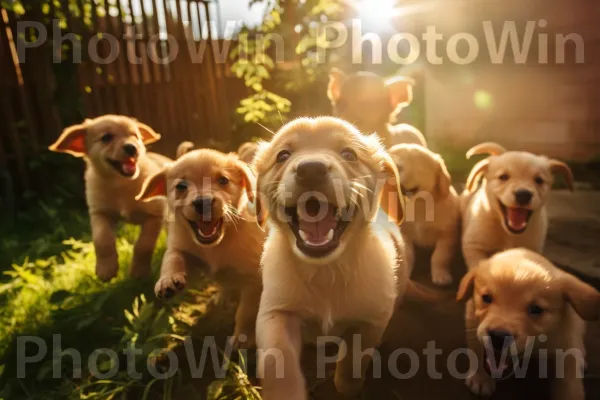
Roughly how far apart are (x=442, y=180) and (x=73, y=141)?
9.37ft

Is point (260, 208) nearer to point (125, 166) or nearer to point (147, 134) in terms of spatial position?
point (125, 166)

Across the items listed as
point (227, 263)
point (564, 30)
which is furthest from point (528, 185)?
point (564, 30)

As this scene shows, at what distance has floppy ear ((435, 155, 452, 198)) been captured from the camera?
349 centimetres

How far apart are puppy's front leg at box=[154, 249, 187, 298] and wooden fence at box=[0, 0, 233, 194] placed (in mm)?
4436

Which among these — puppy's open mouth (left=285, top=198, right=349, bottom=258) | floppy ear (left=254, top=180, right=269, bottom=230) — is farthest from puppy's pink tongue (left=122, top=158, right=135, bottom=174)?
puppy's open mouth (left=285, top=198, right=349, bottom=258)

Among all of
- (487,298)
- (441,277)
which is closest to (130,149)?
(441,277)

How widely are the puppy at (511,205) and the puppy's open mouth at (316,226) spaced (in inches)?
63.8

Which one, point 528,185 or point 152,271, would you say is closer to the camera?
point 528,185

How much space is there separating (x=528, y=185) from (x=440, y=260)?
2.78 feet

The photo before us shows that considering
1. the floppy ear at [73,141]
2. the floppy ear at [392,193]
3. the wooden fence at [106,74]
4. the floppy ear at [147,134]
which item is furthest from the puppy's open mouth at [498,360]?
the wooden fence at [106,74]

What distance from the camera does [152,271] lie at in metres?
3.62

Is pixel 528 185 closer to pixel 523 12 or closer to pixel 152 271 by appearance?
pixel 152 271

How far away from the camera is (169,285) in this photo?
8.11 feet

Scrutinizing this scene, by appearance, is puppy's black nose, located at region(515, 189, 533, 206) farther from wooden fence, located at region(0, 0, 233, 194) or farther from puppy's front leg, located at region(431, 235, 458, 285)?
wooden fence, located at region(0, 0, 233, 194)
